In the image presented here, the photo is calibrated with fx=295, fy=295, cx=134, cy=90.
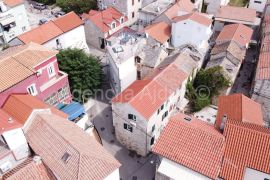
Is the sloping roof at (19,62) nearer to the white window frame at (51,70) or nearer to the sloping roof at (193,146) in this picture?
the white window frame at (51,70)

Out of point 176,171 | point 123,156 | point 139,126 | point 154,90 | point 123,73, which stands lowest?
point 123,156

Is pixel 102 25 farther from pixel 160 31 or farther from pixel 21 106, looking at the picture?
pixel 21 106

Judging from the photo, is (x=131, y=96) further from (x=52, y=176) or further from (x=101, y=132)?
(x=52, y=176)

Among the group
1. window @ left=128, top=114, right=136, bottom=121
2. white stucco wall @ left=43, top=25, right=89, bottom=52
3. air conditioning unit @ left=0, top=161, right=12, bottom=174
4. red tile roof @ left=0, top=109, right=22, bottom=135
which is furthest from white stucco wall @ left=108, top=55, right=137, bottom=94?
air conditioning unit @ left=0, top=161, right=12, bottom=174

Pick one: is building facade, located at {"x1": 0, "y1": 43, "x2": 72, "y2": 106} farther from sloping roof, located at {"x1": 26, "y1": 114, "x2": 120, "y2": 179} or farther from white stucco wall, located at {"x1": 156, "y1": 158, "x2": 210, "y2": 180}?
white stucco wall, located at {"x1": 156, "y1": 158, "x2": 210, "y2": 180}

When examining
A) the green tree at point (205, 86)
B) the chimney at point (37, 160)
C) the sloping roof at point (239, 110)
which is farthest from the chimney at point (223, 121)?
the chimney at point (37, 160)

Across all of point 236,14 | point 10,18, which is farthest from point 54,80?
point 236,14
